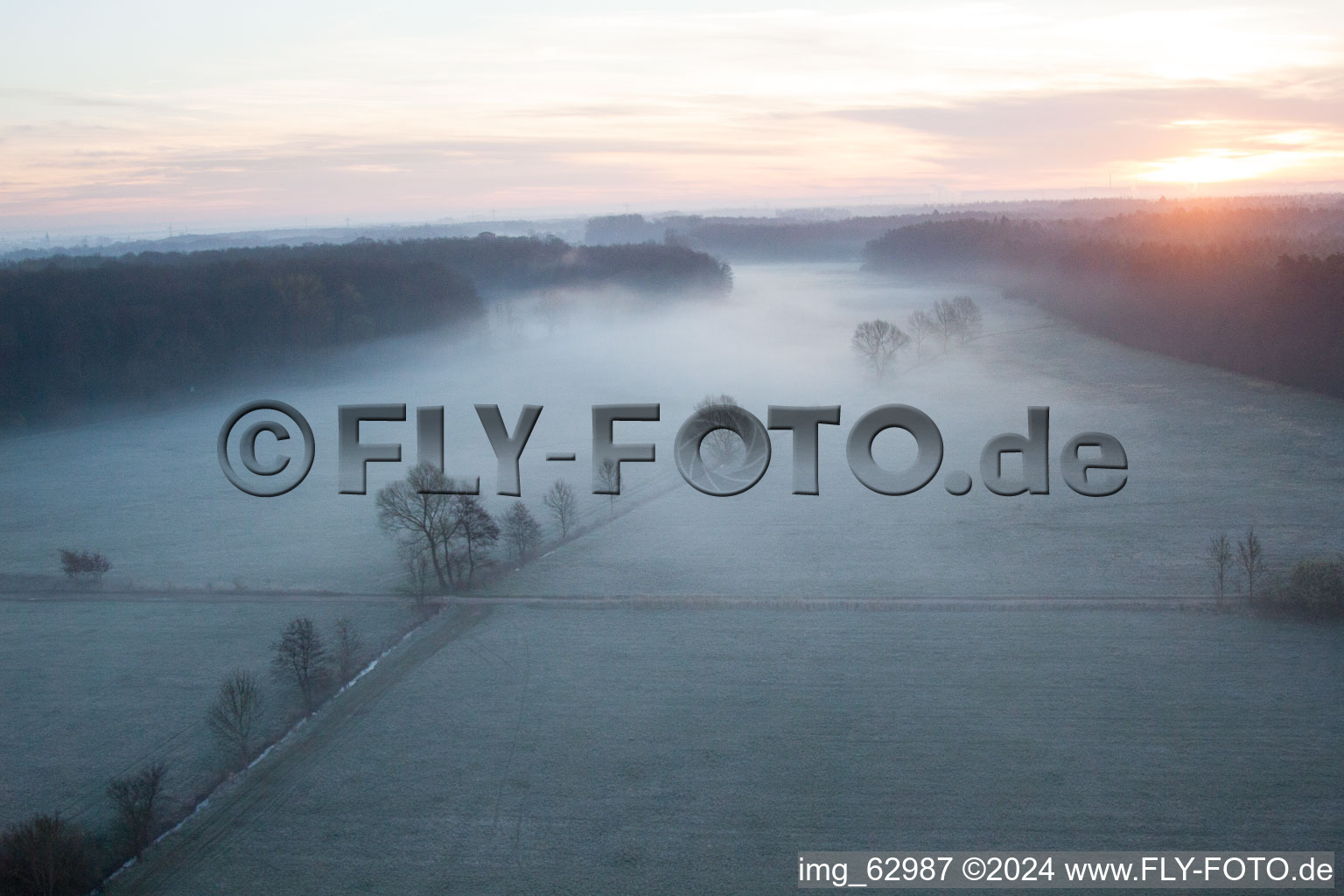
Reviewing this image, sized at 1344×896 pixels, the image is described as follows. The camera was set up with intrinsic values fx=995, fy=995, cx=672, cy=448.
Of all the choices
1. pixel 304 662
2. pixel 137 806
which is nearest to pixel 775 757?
pixel 304 662

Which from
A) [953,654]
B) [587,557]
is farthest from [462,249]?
[953,654]

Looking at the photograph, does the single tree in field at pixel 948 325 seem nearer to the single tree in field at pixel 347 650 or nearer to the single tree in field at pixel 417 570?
the single tree in field at pixel 417 570

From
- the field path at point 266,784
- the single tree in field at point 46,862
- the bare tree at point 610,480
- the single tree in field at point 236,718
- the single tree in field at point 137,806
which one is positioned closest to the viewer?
the single tree in field at point 46,862

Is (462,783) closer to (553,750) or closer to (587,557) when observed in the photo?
(553,750)

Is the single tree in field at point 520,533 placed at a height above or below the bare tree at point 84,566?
above

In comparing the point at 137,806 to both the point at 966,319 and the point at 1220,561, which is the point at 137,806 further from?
the point at 966,319

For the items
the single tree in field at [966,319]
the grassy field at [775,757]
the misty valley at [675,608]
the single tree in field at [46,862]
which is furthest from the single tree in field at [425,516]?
the single tree in field at [966,319]

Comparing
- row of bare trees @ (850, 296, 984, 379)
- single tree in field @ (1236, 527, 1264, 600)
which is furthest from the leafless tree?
row of bare trees @ (850, 296, 984, 379)
